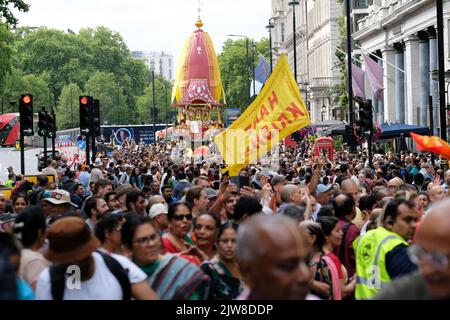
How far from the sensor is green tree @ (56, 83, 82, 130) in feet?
481

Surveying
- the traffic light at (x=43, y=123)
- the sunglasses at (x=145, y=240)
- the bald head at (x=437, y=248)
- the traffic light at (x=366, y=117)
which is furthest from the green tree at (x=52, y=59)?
the bald head at (x=437, y=248)

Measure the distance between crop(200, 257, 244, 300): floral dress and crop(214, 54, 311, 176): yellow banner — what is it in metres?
9.08

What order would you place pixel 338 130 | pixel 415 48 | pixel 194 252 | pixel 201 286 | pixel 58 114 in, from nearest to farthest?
pixel 201 286, pixel 194 252, pixel 338 130, pixel 415 48, pixel 58 114

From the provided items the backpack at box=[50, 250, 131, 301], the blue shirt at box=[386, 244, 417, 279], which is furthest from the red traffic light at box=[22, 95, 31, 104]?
the backpack at box=[50, 250, 131, 301]

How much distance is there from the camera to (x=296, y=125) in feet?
57.4

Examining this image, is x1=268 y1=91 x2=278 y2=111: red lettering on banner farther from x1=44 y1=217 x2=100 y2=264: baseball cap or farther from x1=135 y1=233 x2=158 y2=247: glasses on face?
x1=44 y1=217 x2=100 y2=264: baseball cap

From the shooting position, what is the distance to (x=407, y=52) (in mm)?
59938

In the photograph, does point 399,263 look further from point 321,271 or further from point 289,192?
point 289,192

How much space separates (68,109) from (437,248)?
146 metres

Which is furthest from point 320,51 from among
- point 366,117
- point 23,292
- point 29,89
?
point 23,292

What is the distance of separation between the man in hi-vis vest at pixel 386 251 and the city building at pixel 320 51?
73187mm

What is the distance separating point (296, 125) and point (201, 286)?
10715 mm

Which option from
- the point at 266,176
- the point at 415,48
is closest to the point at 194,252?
the point at 266,176
